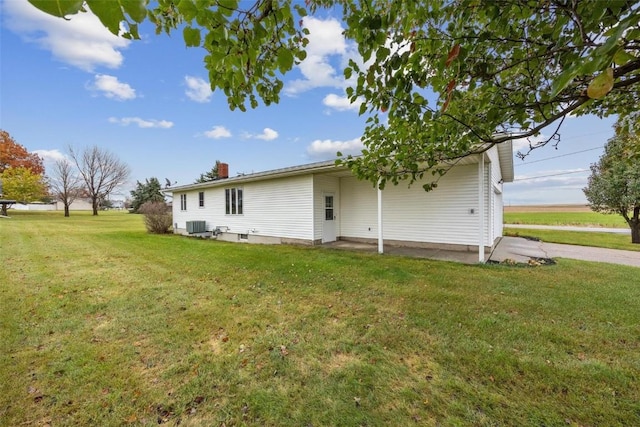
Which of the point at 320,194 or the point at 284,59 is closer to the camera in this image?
the point at 284,59

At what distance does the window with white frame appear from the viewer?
43.9ft

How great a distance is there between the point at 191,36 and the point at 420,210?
938 cm

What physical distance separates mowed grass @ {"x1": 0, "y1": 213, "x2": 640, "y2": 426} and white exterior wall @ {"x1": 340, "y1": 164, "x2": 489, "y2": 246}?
330 centimetres

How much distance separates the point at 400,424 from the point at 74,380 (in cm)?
287

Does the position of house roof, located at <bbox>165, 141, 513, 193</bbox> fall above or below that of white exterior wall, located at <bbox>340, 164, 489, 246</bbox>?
above

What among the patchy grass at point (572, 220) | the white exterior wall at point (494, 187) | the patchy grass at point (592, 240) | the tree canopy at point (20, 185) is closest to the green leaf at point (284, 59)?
the white exterior wall at point (494, 187)

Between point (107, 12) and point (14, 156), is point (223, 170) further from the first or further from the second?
point (14, 156)

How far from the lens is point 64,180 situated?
3356 cm

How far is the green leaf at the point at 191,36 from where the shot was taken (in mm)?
1403

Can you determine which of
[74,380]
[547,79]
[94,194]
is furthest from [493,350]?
[94,194]

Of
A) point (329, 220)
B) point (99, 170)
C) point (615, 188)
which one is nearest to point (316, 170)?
point (329, 220)

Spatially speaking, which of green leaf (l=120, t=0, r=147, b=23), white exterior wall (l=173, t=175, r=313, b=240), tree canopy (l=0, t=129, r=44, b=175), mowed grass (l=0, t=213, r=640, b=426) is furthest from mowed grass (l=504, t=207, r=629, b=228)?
tree canopy (l=0, t=129, r=44, b=175)

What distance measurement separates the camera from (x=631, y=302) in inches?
173

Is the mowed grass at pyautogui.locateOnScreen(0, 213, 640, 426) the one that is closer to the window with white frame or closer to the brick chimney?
the window with white frame
